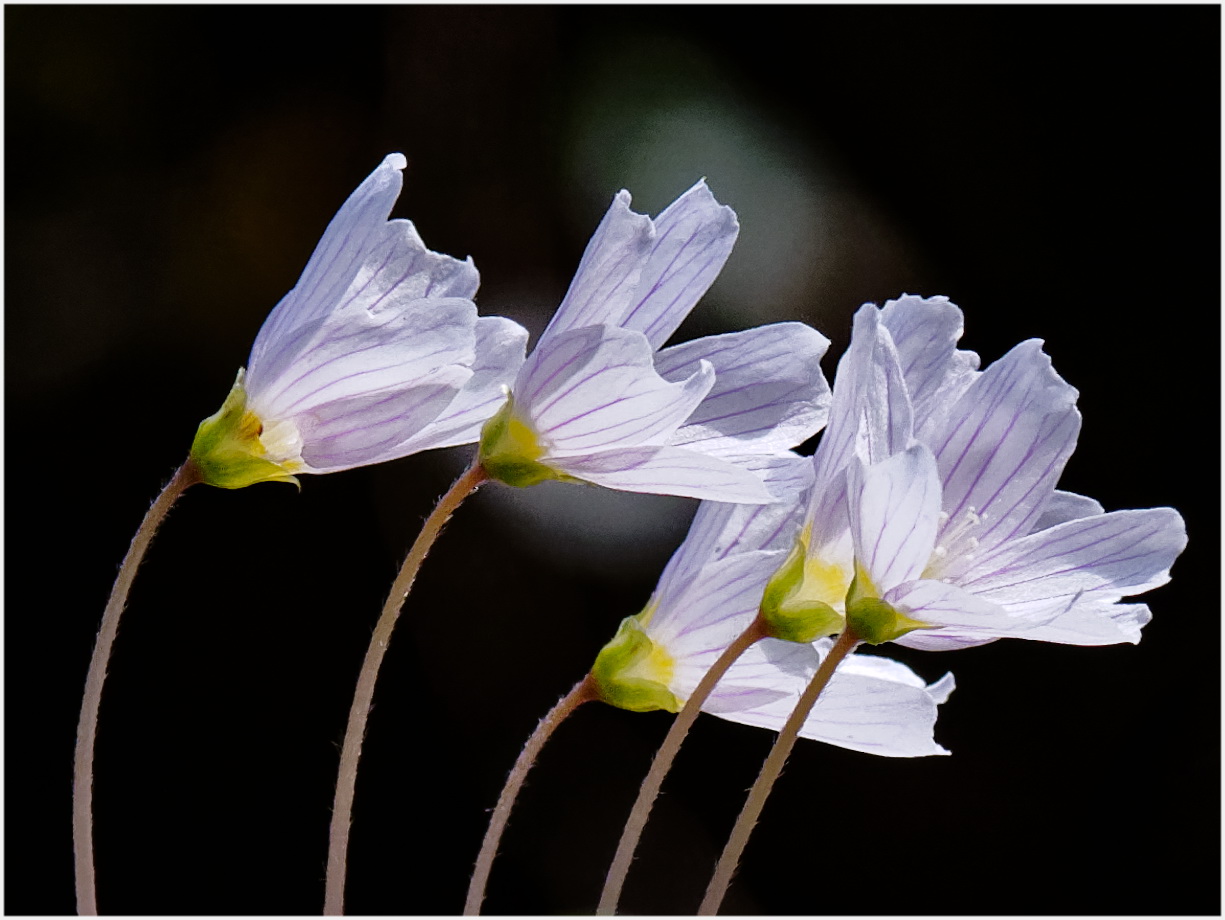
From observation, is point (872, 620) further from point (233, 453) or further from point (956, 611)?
point (233, 453)

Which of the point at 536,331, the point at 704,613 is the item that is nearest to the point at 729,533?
the point at 704,613

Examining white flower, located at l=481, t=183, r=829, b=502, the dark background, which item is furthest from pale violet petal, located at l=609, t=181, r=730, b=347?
the dark background

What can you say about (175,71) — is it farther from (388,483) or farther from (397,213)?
(388,483)

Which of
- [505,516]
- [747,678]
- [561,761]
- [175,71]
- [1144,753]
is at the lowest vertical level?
[561,761]

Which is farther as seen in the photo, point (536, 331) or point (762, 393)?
point (536, 331)

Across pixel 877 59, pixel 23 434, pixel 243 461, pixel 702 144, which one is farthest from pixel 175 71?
pixel 243 461

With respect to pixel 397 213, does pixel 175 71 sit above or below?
above
